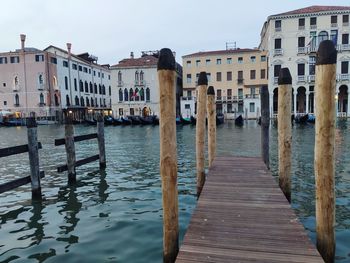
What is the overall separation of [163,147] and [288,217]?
6.03 feet

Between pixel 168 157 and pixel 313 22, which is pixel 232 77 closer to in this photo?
pixel 313 22

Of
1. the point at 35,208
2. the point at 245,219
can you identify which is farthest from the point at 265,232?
the point at 35,208

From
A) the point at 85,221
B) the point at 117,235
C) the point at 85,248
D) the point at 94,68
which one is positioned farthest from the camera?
the point at 94,68

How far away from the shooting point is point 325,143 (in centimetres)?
315

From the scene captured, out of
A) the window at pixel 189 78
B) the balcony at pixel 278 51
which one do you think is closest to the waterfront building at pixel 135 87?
the window at pixel 189 78

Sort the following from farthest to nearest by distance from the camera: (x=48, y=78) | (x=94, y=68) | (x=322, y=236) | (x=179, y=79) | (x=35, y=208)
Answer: (x=94, y=68)
(x=179, y=79)
(x=48, y=78)
(x=35, y=208)
(x=322, y=236)

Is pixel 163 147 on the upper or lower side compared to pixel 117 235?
upper

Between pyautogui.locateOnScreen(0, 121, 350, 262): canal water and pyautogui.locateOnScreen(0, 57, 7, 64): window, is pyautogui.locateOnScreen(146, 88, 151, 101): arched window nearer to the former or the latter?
pyautogui.locateOnScreen(0, 57, 7, 64): window

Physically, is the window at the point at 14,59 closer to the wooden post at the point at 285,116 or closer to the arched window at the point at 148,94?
the arched window at the point at 148,94

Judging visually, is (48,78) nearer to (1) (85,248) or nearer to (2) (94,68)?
(2) (94,68)

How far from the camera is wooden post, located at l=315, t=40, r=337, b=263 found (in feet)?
10.1

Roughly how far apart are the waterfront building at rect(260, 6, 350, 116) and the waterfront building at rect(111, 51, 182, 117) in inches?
656

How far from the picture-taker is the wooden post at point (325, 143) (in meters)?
3.07

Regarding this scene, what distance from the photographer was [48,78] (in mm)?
43250
